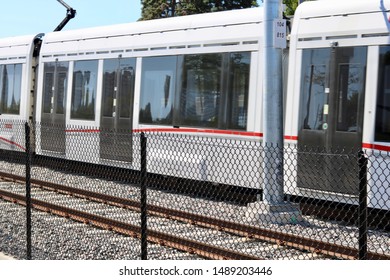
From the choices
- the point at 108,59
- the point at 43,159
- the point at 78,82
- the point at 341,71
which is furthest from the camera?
the point at 43,159

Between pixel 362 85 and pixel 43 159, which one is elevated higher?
pixel 362 85

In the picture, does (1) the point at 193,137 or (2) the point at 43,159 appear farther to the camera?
(2) the point at 43,159

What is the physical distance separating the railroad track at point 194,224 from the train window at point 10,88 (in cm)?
594

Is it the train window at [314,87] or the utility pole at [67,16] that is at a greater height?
the utility pole at [67,16]

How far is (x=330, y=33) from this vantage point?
892 centimetres

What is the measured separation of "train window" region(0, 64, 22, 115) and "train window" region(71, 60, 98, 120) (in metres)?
2.82

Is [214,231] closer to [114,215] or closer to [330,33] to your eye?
[114,215]

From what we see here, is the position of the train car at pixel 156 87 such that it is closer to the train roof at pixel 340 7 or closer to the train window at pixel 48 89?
the train window at pixel 48 89

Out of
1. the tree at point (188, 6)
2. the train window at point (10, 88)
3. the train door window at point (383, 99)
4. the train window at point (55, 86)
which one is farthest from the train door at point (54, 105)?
the tree at point (188, 6)

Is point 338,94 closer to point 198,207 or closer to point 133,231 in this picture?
point 198,207

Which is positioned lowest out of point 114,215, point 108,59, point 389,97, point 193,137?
point 114,215

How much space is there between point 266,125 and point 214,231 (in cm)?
197

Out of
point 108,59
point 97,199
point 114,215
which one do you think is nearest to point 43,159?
point 108,59

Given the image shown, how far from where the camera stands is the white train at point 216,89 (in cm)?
848
